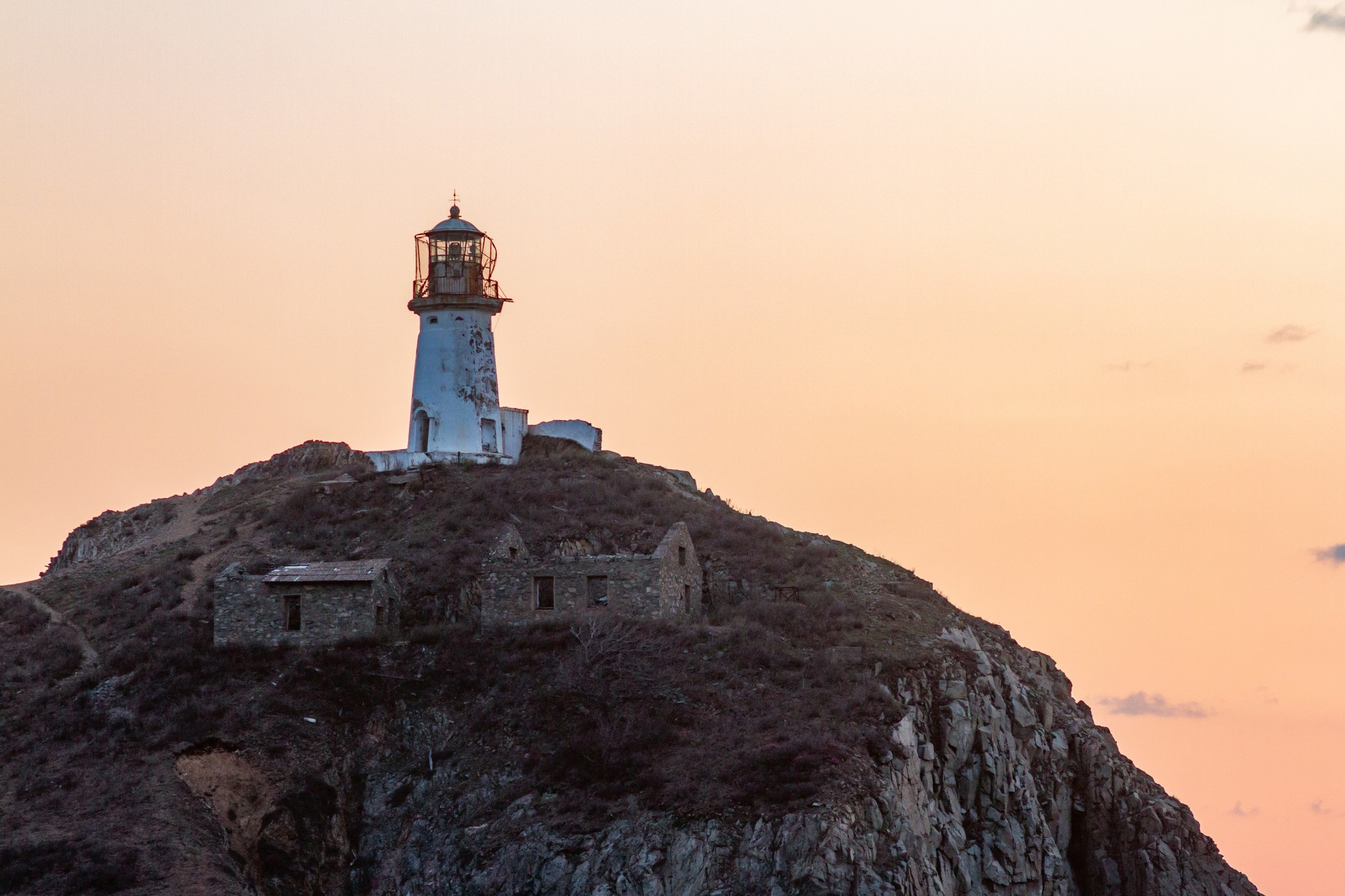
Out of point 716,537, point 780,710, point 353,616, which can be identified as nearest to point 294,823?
point 353,616

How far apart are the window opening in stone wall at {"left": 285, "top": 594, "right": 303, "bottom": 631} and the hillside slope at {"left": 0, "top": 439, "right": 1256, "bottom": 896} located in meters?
1.34

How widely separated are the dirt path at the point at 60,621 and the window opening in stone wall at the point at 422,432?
15120mm

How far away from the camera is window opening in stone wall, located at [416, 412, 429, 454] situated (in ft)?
249

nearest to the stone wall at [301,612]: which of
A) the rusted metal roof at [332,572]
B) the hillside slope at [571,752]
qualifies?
the rusted metal roof at [332,572]

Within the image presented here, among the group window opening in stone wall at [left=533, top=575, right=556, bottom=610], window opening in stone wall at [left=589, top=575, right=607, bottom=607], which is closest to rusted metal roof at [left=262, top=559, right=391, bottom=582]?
window opening in stone wall at [left=533, top=575, right=556, bottom=610]

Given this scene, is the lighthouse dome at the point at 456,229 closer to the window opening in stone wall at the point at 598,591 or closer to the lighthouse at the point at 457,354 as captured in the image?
the lighthouse at the point at 457,354

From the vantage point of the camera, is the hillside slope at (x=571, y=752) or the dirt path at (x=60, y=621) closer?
the hillside slope at (x=571, y=752)

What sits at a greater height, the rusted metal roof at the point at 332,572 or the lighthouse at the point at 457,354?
the lighthouse at the point at 457,354

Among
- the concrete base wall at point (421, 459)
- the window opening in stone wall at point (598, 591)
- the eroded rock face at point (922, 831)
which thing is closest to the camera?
the eroded rock face at point (922, 831)

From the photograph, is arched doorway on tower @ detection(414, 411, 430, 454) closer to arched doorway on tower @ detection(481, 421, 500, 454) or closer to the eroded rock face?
arched doorway on tower @ detection(481, 421, 500, 454)

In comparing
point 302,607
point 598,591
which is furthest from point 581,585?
point 302,607

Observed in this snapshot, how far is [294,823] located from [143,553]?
20.6 metres

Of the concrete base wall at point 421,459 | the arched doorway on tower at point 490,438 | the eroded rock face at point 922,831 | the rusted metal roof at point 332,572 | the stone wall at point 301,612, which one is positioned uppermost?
the arched doorway on tower at point 490,438

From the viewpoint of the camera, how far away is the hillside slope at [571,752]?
50.2 m
